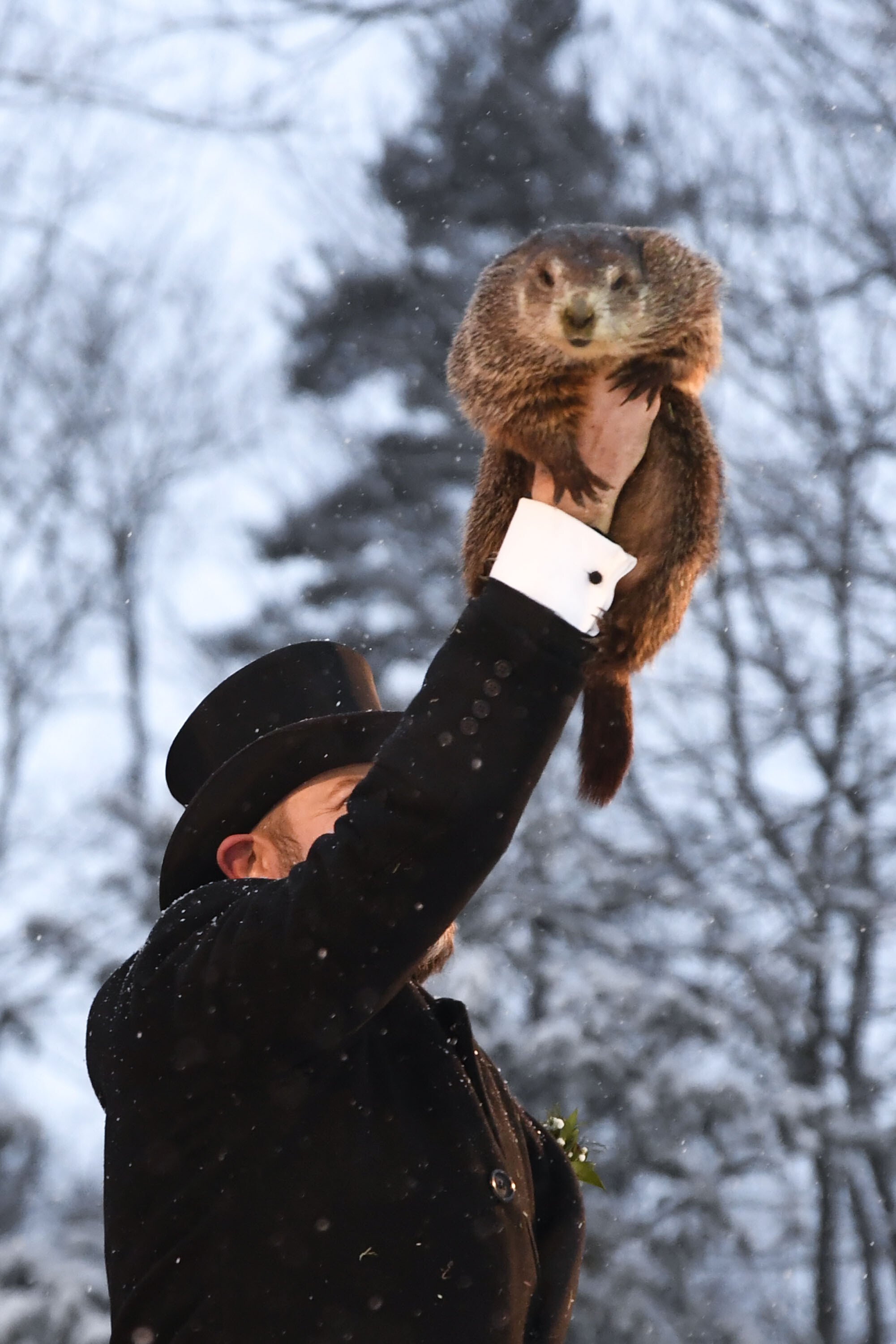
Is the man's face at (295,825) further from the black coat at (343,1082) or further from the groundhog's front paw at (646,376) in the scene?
the groundhog's front paw at (646,376)

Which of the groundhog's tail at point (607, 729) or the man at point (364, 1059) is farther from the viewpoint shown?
the groundhog's tail at point (607, 729)

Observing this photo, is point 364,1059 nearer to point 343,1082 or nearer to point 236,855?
point 343,1082

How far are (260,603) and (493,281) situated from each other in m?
6.54

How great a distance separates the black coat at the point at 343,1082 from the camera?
3.62 feet

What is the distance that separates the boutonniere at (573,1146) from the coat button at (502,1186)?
0.43 meters

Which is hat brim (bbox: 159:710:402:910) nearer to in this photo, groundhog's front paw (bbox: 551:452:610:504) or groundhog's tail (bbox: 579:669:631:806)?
groundhog's tail (bbox: 579:669:631:806)

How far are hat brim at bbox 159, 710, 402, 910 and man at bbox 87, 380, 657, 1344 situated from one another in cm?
2

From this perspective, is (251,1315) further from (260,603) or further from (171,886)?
(260,603)

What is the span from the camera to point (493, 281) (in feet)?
5.01

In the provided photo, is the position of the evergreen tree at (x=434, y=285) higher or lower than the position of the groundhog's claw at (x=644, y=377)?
higher

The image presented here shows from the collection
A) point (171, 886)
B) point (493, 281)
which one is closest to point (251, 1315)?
point (171, 886)

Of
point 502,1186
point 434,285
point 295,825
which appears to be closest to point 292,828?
point 295,825

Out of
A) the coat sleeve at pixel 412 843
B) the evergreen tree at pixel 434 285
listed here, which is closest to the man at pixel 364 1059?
the coat sleeve at pixel 412 843

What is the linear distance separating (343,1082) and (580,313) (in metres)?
0.77
